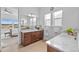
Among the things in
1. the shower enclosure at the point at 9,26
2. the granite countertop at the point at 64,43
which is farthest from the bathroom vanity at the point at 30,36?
the granite countertop at the point at 64,43

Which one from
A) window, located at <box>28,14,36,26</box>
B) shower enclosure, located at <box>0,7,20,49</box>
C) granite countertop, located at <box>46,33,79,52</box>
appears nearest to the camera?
granite countertop, located at <box>46,33,79,52</box>

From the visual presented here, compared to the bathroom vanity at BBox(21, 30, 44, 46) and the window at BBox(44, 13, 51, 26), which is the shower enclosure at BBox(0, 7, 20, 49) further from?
the window at BBox(44, 13, 51, 26)

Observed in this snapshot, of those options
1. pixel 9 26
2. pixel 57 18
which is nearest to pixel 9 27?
pixel 9 26

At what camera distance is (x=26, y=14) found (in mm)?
1557

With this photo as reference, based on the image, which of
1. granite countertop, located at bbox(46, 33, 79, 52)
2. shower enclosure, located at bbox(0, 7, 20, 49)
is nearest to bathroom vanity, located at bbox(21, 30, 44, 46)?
shower enclosure, located at bbox(0, 7, 20, 49)

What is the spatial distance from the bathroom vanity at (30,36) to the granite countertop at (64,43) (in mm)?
210

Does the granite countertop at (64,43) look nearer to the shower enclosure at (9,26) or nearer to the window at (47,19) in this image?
the window at (47,19)

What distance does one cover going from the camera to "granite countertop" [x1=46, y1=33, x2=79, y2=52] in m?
1.30

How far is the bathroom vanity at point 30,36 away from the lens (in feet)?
5.10

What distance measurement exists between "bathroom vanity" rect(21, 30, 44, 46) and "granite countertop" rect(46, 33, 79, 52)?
0.21 meters
